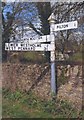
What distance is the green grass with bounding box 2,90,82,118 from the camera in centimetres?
482

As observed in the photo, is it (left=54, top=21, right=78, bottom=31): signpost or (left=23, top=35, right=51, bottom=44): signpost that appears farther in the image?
(left=23, top=35, right=51, bottom=44): signpost

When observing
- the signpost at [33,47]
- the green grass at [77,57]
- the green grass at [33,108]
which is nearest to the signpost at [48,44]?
the signpost at [33,47]

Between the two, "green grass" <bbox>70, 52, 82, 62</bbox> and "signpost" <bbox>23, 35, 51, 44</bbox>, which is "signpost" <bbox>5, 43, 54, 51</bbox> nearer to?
"signpost" <bbox>23, 35, 51, 44</bbox>

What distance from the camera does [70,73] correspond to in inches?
214

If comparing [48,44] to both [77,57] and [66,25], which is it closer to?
[66,25]

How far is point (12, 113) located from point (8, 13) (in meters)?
2.54

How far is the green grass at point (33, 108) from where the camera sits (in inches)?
190

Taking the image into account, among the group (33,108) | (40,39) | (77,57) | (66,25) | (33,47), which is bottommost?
(33,108)

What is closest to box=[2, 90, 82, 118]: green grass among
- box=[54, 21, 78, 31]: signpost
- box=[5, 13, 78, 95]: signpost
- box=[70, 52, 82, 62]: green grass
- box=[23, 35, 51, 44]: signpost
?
box=[5, 13, 78, 95]: signpost

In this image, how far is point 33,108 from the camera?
5.14 metres

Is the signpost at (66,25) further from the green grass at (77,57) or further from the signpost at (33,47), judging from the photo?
the green grass at (77,57)

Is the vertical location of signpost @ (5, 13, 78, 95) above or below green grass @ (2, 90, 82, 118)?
above

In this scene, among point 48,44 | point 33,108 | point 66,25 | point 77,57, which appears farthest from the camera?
point 77,57

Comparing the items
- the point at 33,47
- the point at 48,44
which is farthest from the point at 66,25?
the point at 33,47
